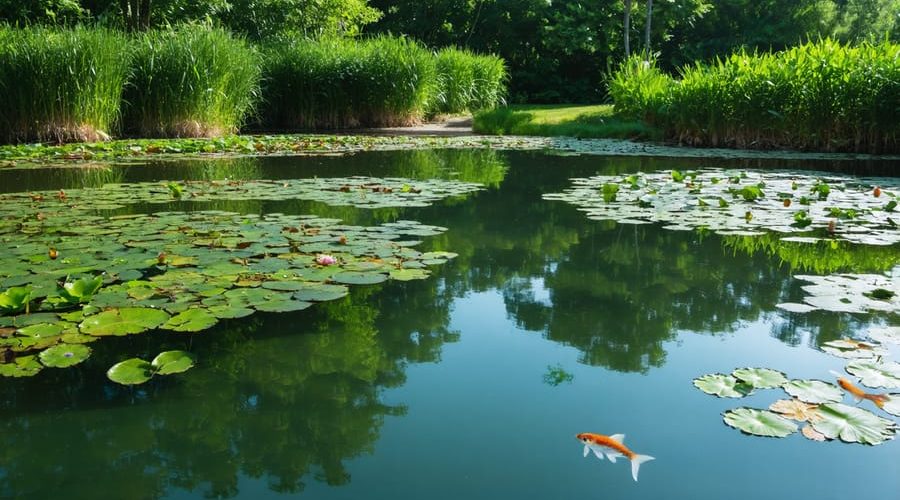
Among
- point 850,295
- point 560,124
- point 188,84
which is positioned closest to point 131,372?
point 850,295

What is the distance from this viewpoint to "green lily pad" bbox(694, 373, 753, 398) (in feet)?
5.82

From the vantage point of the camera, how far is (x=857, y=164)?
727 cm

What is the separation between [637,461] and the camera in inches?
56.6

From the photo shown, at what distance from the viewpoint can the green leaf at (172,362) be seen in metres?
1.85

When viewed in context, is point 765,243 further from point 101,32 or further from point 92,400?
point 101,32

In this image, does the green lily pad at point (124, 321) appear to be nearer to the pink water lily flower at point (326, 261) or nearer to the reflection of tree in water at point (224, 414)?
the reflection of tree in water at point (224, 414)

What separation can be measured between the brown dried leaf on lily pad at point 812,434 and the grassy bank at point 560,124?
10.2 m

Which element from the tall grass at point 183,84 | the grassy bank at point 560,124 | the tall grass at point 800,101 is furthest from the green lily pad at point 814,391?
the grassy bank at point 560,124

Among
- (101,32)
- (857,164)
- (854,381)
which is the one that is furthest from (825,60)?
(101,32)

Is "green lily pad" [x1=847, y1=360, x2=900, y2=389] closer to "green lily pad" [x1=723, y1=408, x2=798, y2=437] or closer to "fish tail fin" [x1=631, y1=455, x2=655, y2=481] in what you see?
"green lily pad" [x1=723, y1=408, x2=798, y2=437]

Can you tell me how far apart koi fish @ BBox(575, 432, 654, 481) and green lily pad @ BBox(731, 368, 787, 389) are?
1.66 ft

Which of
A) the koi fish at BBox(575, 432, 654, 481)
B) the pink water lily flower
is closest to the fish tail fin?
the koi fish at BBox(575, 432, 654, 481)

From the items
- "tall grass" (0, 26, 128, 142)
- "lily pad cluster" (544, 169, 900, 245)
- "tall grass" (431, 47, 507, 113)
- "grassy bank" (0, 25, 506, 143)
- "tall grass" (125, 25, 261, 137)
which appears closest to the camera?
"lily pad cluster" (544, 169, 900, 245)

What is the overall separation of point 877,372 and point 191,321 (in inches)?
78.4
